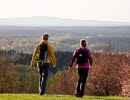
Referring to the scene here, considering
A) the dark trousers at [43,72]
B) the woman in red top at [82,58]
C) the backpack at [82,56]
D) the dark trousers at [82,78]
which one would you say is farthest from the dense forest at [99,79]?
the dark trousers at [43,72]

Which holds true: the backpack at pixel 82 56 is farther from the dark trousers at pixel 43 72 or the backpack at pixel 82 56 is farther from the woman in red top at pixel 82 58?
the dark trousers at pixel 43 72

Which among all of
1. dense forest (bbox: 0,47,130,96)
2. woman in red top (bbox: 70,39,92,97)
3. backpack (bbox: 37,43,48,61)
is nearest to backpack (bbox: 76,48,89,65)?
woman in red top (bbox: 70,39,92,97)

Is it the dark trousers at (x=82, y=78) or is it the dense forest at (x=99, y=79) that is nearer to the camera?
the dark trousers at (x=82, y=78)

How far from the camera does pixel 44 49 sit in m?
15.1

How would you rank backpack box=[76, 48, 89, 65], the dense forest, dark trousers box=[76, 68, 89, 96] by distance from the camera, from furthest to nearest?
the dense forest < dark trousers box=[76, 68, 89, 96] < backpack box=[76, 48, 89, 65]

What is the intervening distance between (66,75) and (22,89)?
1363cm

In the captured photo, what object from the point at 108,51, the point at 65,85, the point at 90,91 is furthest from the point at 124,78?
the point at 65,85

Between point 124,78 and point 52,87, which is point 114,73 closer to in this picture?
point 124,78

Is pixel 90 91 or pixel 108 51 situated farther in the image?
pixel 108 51

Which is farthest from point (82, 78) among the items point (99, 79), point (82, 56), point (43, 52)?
point (99, 79)

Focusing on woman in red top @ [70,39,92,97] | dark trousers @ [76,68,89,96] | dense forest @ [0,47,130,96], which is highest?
woman in red top @ [70,39,92,97]

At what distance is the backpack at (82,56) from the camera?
49.3 ft

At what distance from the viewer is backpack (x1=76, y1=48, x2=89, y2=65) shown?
591 inches

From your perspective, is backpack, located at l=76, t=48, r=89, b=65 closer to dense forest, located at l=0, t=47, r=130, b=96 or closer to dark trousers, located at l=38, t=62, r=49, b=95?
dark trousers, located at l=38, t=62, r=49, b=95
